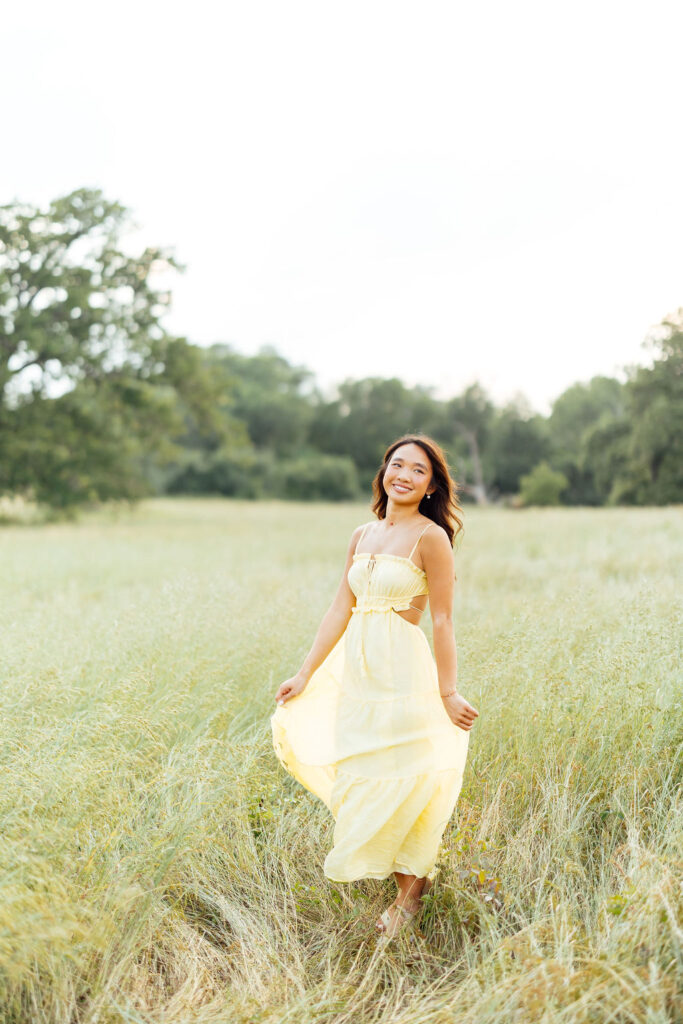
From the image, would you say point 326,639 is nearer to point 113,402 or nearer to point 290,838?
point 290,838

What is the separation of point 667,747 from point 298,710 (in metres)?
1.69

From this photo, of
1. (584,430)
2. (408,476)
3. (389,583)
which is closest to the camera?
(389,583)

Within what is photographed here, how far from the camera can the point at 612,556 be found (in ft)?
32.6

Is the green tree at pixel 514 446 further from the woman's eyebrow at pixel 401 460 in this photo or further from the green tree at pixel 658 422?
the woman's eyebrow at pixel 401 460

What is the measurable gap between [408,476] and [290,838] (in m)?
1.63

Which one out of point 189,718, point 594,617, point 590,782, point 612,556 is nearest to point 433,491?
point 590,782

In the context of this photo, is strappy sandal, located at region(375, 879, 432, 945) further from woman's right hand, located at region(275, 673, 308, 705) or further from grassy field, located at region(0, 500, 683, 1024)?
woman's right hand, located at region(275, 673, 308, 705)

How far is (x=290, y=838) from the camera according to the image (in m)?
3.28

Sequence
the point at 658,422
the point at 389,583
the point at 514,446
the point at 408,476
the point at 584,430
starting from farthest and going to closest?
the point at 514,446, the point at 584,430, the point at 658,422, the point at 408,476, the point at 389,583

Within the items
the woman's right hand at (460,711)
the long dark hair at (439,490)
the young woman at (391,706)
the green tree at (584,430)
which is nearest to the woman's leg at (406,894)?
the young woman at (391,706)

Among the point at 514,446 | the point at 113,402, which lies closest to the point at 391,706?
the point at 514,446

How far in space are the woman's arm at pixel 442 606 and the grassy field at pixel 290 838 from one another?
2.21 ft

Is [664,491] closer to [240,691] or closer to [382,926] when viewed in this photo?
[240,691]

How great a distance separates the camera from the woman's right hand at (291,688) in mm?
3154
